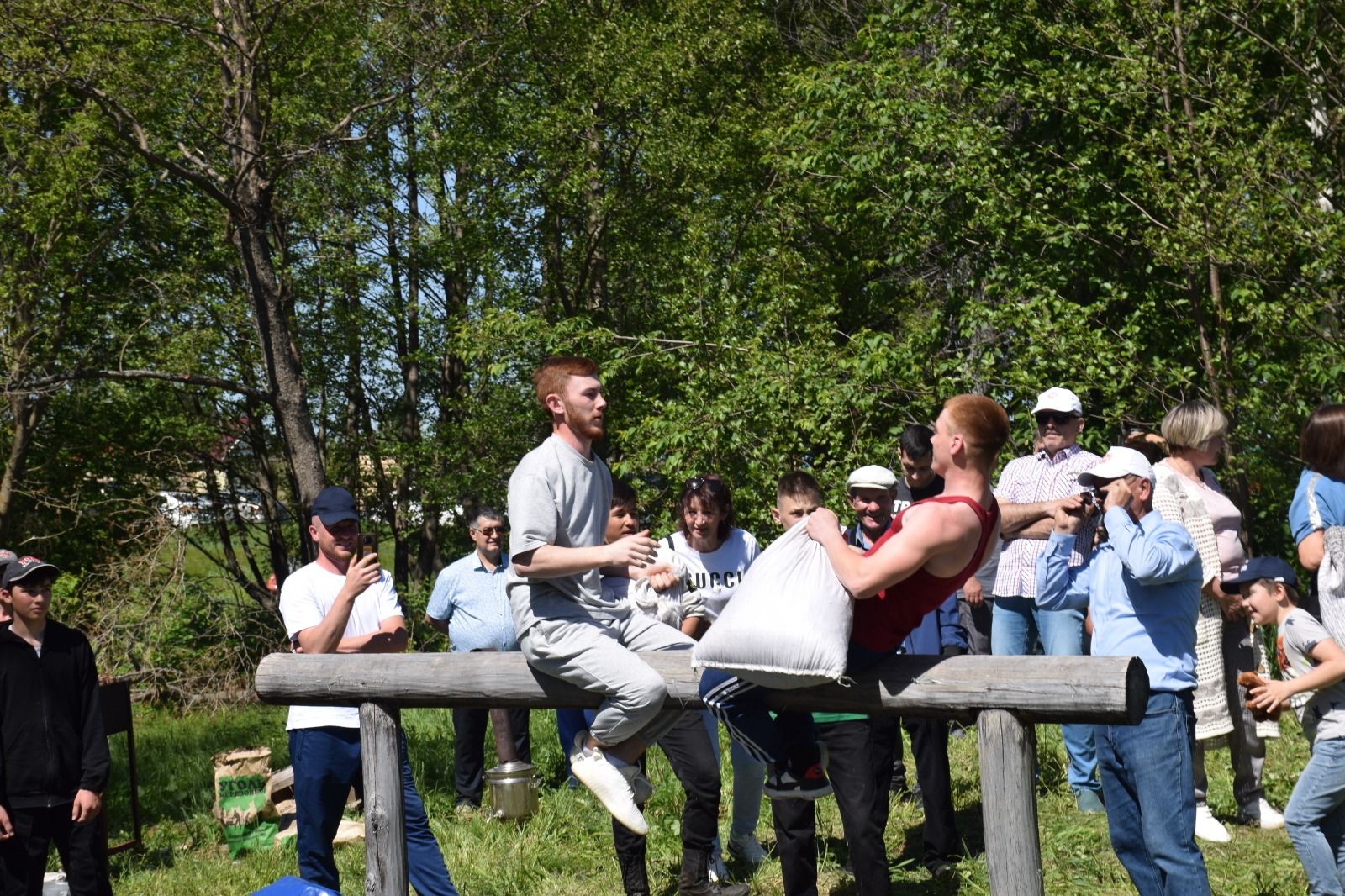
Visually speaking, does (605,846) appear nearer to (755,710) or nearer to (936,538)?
(755,710)

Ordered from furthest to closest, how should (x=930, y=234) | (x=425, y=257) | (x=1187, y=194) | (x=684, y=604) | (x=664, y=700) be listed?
(x=425, y=257)
(x=930, y=234)
(x=1187, y=194)
(x=684, y=604)
(x=664, y=700)

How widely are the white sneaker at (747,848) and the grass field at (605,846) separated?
0.07 meters

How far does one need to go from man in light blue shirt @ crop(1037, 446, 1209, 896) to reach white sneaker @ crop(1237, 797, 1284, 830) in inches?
98.8

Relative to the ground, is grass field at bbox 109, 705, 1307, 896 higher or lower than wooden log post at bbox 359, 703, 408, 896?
lower

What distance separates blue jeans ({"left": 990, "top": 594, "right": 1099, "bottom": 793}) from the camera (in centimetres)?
693

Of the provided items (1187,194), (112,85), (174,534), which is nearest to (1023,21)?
(1187,194)

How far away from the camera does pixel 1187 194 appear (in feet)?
33.2

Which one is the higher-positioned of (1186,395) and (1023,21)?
(1023,21)

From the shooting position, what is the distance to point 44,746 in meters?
5.73

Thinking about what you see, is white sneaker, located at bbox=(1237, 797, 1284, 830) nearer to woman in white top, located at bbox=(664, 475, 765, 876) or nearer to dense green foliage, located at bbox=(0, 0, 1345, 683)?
woman in white top, located at bbox=(664, 475, 765, 876)

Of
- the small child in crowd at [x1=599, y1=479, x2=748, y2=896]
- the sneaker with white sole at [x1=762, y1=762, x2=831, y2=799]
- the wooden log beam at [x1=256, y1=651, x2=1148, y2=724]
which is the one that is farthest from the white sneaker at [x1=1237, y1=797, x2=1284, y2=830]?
the sneaker with white sole at [x1=762, y1=762, x2=831, y2=799]

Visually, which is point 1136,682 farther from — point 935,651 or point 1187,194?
point 1187,194

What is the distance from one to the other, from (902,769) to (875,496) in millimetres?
2242

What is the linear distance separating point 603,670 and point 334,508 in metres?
1.86
